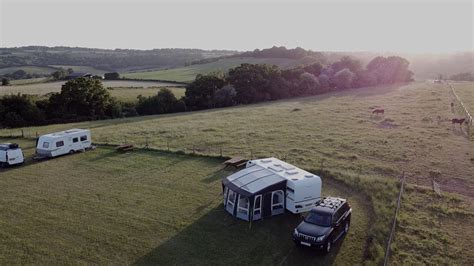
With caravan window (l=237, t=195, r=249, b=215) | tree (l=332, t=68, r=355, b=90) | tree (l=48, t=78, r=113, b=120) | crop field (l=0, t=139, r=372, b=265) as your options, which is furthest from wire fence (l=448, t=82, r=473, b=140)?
tree (l=48, t=78, r=113, b=120)

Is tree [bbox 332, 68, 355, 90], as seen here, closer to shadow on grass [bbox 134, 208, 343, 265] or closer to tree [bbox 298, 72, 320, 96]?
tree [bbox 298, 72, 320, 96]

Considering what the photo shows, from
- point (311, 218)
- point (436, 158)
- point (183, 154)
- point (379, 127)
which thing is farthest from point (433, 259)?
point (379, 127)

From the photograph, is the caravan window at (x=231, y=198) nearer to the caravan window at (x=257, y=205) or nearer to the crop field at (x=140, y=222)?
the crop field at (x=140, y=222)

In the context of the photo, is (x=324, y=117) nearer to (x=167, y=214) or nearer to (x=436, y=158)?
(x=436, y=158)

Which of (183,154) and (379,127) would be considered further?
(379,127)

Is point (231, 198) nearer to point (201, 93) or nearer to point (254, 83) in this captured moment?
point (201, 93)
